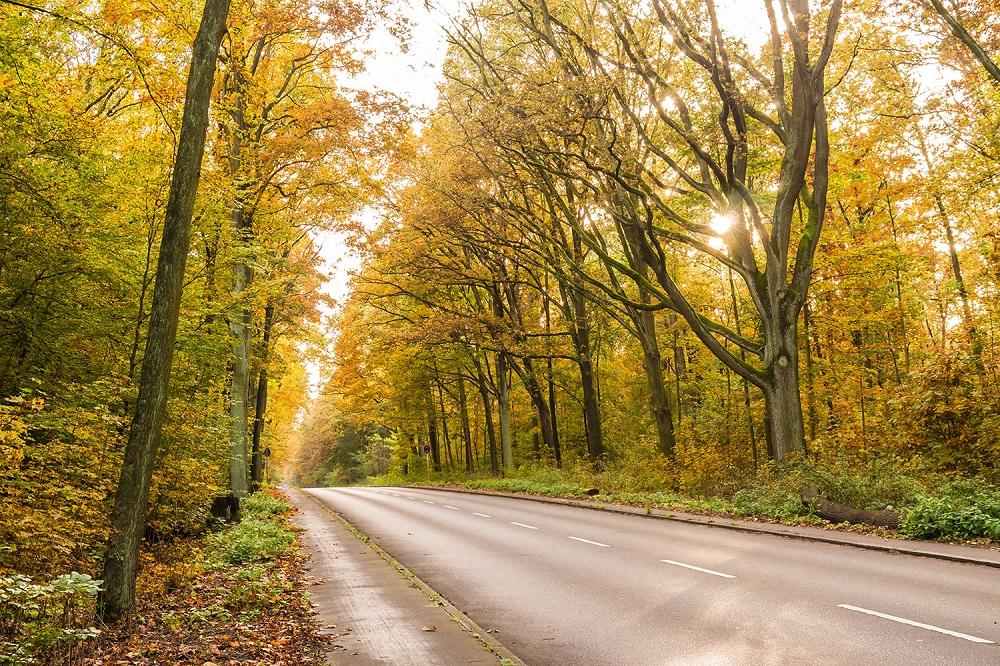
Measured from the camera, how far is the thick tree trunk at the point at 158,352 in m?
7.42

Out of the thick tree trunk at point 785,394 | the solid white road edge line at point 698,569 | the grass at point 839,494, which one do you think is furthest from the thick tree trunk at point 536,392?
the solid white road edge line at point 698,569

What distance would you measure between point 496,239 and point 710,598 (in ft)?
64.1

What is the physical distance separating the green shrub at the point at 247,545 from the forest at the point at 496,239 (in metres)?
0.89

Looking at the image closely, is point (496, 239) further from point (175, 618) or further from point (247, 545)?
point (175, 618)

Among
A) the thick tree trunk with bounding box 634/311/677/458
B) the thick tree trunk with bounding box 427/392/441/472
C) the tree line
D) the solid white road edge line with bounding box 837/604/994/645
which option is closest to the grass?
the thick tree trunk with bounding box 634/311/677/458

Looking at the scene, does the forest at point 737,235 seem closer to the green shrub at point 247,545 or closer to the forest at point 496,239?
the forest at point 496,239

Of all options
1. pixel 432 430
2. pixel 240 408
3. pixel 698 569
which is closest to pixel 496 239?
pixel 240 408

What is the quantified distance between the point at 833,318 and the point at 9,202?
25.6 meters

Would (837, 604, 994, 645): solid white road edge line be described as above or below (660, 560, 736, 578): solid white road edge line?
above

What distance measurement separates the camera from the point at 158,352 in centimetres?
772

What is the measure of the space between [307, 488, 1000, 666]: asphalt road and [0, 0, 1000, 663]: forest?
3.66 meters

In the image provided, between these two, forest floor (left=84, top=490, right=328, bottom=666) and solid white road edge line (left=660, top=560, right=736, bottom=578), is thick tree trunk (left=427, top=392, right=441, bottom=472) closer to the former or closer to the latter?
forest floor (left=84, top=490, right=328, bottom=666)

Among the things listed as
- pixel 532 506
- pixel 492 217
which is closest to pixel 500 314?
pixel 492 217

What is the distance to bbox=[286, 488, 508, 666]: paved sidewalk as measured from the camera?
6.57 meters
